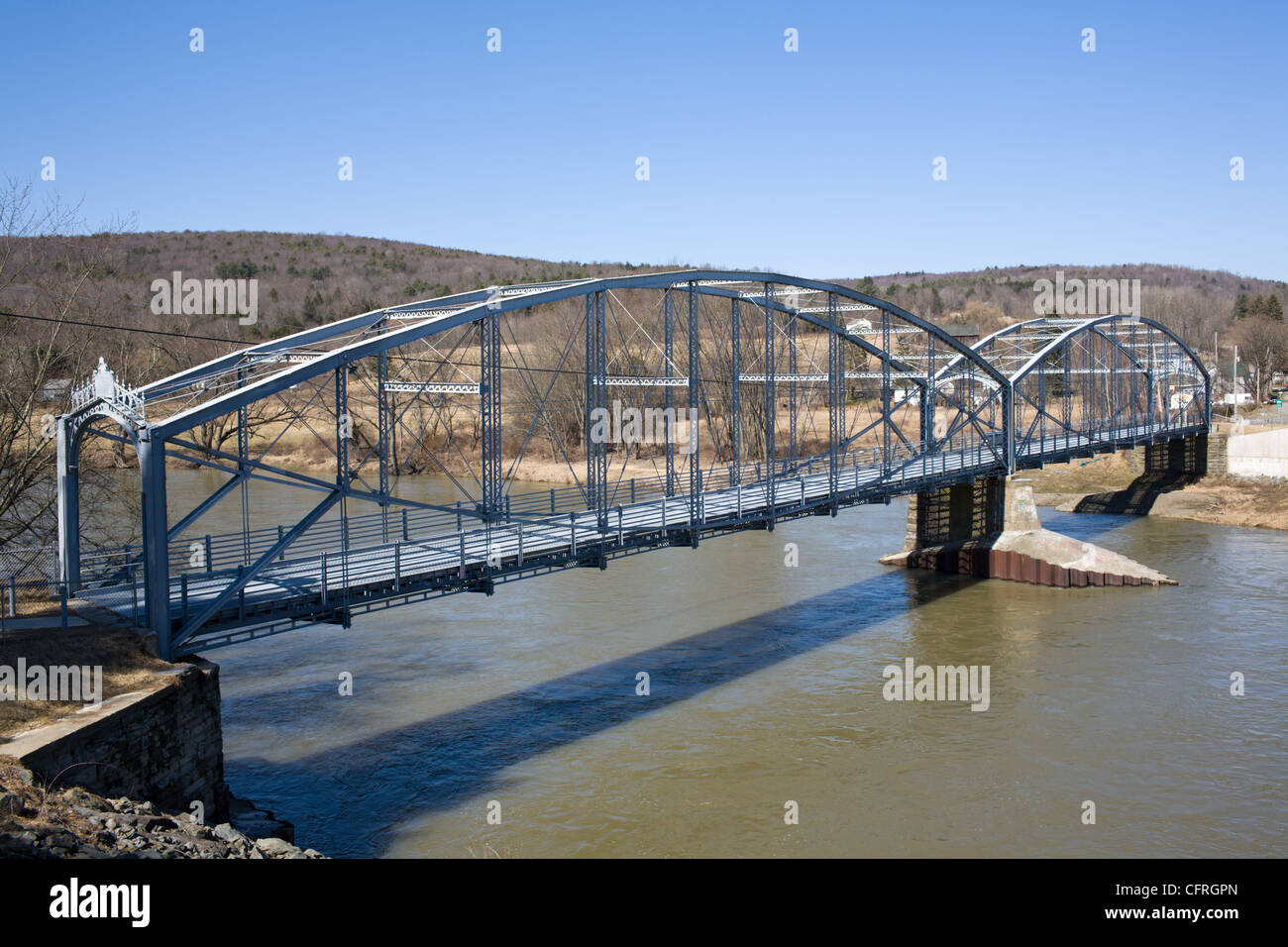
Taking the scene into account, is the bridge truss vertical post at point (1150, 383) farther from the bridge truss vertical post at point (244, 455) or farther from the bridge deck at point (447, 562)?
the bridge truss vertical post at point (244, 455)

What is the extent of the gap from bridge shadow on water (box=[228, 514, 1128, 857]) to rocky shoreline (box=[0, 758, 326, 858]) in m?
2.95

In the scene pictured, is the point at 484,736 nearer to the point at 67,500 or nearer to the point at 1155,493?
the point at 67,500

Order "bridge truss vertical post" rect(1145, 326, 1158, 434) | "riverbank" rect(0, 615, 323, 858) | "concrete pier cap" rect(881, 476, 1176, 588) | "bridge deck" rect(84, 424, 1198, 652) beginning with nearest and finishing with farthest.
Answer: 1. "riverbank" rect(0, 615, 323, 858)
2. "bridge deck" rect(84, 424, 1198, 652)
3. "concrete pier cap" rect(881, 476, 1176, 588)
4. "bridge truss vertical post" rect(1145, 326, 1158, 434)

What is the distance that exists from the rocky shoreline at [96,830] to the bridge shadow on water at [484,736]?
9.67 ft

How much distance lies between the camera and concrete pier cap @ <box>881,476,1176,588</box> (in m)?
33.9

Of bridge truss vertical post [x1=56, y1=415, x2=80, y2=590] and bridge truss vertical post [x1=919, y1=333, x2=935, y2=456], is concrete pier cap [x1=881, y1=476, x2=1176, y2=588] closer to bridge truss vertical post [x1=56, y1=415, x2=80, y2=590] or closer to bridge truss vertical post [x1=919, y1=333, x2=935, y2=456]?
bridge truss vertical post [x1=919, y1=333, x2=935, y2=456]

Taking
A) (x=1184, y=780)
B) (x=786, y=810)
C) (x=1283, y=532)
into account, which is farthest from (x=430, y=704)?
(x=1283, y=532)

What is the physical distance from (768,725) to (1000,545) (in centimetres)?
1875

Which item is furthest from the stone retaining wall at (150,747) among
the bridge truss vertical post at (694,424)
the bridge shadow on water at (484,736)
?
the bridge truss vertical post at (694,424)

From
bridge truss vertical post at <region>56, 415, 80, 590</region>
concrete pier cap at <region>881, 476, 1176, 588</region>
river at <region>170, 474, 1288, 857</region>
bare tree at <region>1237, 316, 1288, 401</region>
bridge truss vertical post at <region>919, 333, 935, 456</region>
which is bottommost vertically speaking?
river at <region>170, 474, 1288, 857</region>

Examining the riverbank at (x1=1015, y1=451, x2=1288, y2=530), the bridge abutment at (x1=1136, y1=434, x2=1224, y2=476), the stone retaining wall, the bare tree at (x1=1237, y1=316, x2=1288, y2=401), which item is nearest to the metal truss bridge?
the stone retaining wall

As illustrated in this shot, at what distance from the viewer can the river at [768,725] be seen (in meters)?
16.0
